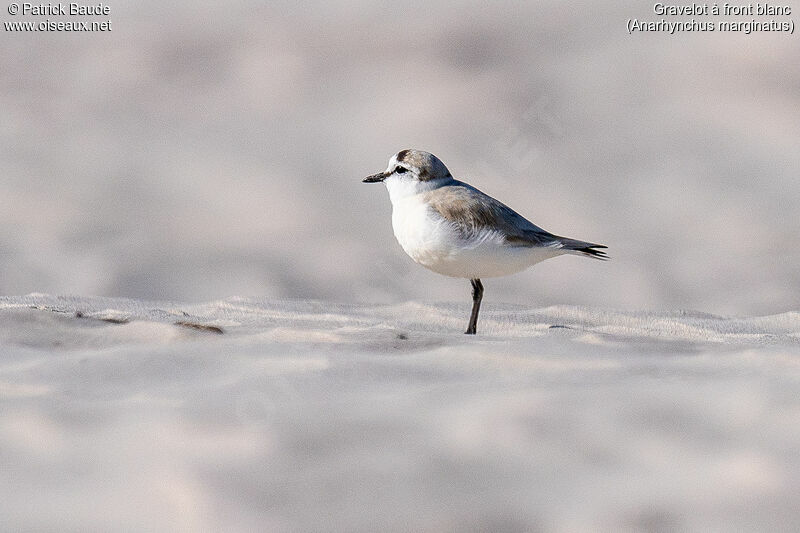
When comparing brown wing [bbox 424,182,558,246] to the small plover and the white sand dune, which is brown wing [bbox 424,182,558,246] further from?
the white sand dune

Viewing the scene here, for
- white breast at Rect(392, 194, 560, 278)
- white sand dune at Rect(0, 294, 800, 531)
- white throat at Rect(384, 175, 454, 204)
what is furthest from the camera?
white throat at Rect(384, 175, 454, 204)

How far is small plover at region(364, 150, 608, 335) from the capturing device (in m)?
5.04

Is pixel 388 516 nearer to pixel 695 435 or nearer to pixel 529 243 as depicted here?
pixel 695 435

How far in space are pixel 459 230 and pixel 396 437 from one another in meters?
2.24

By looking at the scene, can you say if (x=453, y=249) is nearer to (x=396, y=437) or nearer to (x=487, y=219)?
(x=487, y=219)

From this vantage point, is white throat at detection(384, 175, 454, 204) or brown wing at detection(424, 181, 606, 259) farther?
white throat at detection(384, 175, 454, 204)

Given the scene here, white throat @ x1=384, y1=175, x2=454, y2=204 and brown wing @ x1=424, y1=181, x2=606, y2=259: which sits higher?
white throat @ x1=384, y1=175, x2=454, y2=204

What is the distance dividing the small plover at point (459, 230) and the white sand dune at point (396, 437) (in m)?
1.09

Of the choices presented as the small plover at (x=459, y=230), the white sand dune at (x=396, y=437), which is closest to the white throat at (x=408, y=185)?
the small plover at (x=459, y=230)

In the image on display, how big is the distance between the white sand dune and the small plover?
1093 mm

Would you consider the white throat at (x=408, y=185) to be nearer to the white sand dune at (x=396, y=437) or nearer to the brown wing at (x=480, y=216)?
the brown wing at (x=480, y=216)

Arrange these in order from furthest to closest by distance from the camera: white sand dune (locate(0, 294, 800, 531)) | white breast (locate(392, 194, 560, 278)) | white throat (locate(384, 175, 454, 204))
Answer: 1. white throat (locate(384, 175, 454, 204))
2. white breast (locate(392, 194, 560, 278))
3. white sand dune (locate(0, 294, 800, 531))

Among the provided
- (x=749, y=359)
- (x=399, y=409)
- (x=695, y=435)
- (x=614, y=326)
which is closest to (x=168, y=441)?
(x=399, y=409)

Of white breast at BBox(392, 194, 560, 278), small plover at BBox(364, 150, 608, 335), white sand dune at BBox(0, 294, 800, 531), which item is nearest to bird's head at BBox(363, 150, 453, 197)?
small plover at BBox(364, 150, 608, 335)
